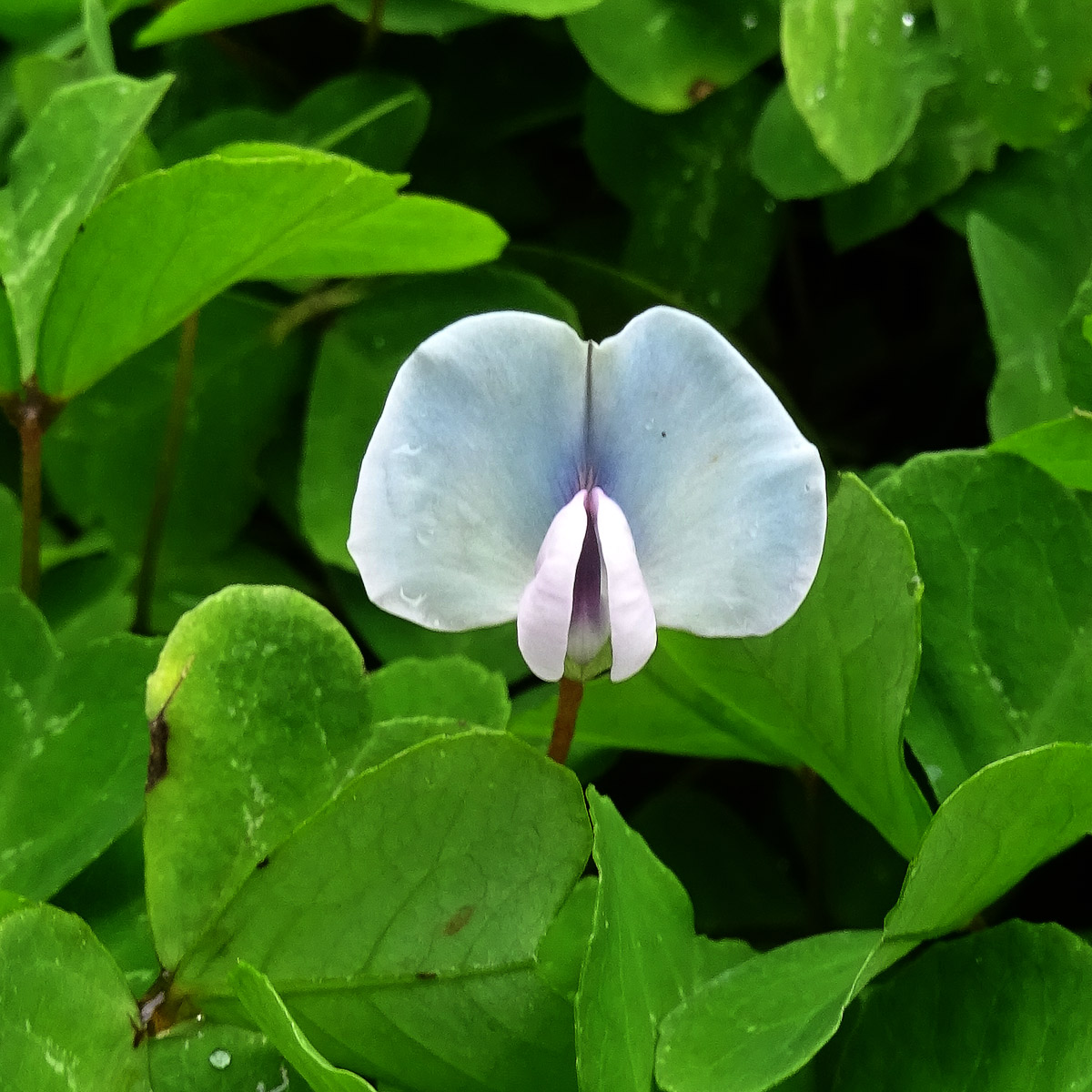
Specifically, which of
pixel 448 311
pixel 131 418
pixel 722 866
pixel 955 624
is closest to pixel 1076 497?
pixel 955 624

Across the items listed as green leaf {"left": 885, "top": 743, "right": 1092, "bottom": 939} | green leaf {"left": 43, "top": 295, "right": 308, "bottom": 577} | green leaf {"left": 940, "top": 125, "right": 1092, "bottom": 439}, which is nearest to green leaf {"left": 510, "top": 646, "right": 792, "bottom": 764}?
green leaf {"left": 885, "top": 743, "right": 1092, "bottom": 939}

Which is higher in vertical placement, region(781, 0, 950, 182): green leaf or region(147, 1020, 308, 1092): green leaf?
region(781, 0, 950, 182): green leaf

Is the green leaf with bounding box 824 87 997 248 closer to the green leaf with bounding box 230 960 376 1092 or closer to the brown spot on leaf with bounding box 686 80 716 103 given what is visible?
the brown spot on leaf with bounding box 686 80 716 103

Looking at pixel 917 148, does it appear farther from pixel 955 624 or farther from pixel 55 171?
pixel 55 171

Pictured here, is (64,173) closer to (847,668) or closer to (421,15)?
(421,15)

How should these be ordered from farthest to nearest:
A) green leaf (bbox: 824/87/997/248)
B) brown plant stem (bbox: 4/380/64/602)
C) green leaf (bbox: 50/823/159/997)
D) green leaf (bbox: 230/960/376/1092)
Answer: green leaf (bbox: 824/87/997/248) < brown plant stem (bbox: 4/380/64/602) < green leaf (bbox: 50/823/159/997) < green leaf (bbox: 230/960/376/1092)

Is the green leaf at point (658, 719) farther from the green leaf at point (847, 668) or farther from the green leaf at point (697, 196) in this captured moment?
the green leaf at point (697, 196)

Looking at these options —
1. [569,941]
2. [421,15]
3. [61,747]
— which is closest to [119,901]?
[61,747]
